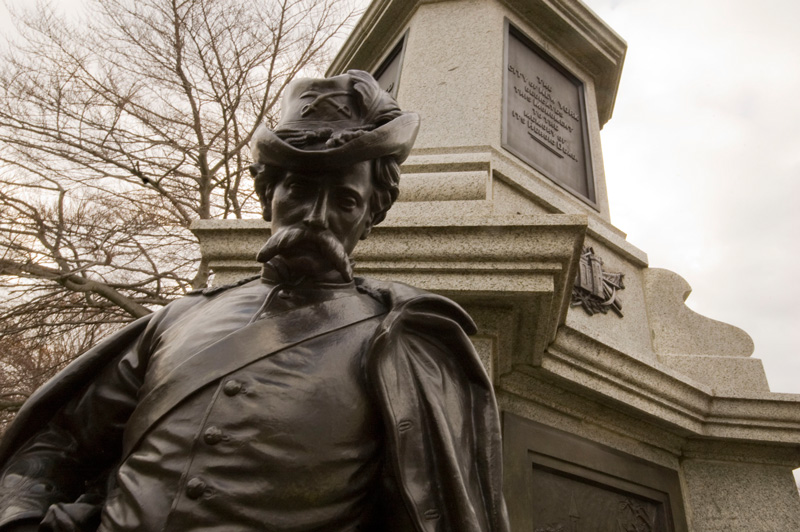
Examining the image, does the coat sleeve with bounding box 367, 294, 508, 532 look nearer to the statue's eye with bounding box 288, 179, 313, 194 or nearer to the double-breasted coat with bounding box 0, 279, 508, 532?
the double-breasted coat with bounding box 0, 279, 508, 532

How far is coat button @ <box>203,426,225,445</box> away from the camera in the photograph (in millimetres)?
1127

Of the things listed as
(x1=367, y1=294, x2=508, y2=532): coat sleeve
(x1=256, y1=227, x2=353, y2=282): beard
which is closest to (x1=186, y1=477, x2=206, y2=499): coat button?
(x1=367, y1=294, x2=508, y2=532): coat sleeve

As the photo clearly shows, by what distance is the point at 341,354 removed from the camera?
131cm

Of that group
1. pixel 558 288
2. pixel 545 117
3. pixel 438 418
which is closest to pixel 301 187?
pixel 438 418

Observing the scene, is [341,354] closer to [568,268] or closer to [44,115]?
[568,268]

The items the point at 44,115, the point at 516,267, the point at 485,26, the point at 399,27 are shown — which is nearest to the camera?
the point at 516,267

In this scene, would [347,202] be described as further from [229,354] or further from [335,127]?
[229,354]

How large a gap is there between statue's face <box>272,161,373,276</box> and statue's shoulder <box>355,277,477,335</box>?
0.15m

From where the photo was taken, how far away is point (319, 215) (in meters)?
1.35

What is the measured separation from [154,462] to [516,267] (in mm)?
1489

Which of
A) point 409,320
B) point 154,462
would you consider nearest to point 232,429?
point 154,462

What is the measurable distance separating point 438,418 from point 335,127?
721 mm

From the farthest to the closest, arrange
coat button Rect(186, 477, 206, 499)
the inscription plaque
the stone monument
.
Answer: the inscription plaque, the stone monument, coat button Rect(186, 477, 206, 499)

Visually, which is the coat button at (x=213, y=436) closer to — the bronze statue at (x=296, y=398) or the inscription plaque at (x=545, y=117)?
the bronze statue at (x=296, y=398)
